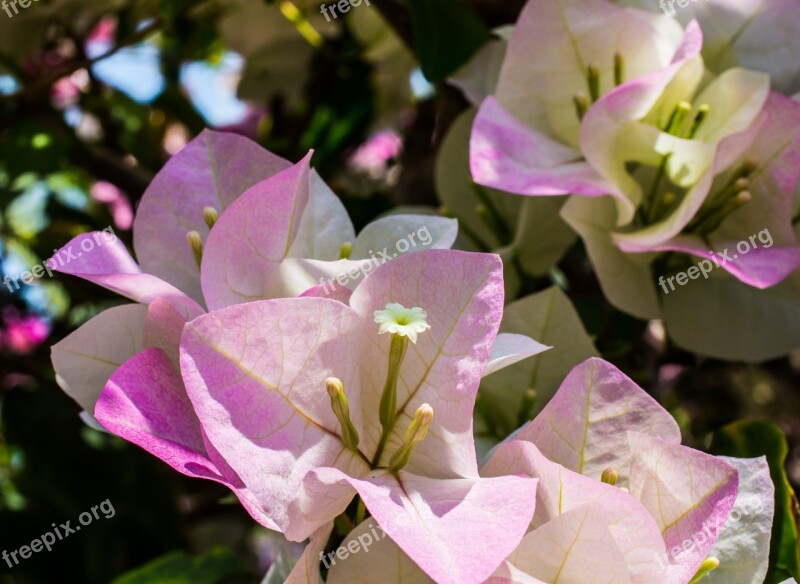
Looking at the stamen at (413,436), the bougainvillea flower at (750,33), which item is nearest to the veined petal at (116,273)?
the stamen at (413,436)

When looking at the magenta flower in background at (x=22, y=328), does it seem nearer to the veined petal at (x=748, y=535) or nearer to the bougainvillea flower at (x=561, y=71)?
the bougainvillea flower at (x=561, y=71)

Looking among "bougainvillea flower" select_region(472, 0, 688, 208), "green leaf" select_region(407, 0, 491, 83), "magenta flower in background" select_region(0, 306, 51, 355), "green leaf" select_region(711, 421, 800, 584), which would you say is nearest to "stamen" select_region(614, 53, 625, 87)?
"bougainvillea flower" select_region(472, 0, 688, 208)

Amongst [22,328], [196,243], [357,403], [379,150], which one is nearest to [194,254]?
[196,243]

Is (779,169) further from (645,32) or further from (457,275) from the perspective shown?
(457,275)

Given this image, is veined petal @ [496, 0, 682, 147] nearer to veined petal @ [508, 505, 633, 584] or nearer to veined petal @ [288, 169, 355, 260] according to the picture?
veined petal @ [288, 169, 355, 260]

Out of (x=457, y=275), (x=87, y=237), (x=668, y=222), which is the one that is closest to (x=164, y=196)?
(x=87, y=237)

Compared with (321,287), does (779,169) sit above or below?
below
